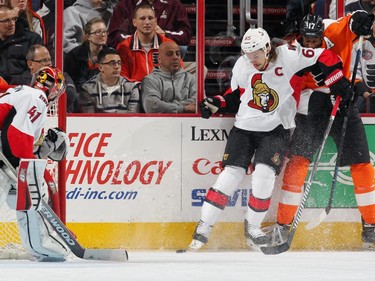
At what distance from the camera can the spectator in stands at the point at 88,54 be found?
677 centimetres

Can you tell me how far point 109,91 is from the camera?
6.85m

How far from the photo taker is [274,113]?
22.2ft

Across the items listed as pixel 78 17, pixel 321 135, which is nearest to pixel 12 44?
pixel 78 17

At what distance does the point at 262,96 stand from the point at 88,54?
41.6 inches

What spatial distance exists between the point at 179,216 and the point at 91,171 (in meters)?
0.59

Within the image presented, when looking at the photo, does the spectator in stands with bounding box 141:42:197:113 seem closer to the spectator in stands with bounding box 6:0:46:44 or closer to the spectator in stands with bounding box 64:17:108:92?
the spectator in stands with bounding box 64:17:108:92

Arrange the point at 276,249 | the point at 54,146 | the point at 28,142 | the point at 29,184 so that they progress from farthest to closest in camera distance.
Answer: the point at 276,249 < the point at 54,146 < the point at 28,142 < the point at 29,184

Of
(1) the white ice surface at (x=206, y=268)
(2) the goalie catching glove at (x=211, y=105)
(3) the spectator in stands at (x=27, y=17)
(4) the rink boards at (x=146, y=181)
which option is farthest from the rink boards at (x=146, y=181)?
(3) the spectator in stands at (x=27, y=17)

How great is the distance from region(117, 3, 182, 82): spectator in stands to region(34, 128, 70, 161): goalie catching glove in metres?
0.88

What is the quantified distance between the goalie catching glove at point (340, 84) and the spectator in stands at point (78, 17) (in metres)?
1.38

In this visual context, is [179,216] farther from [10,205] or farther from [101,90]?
[10,205]

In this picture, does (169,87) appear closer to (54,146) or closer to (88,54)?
(88,54)

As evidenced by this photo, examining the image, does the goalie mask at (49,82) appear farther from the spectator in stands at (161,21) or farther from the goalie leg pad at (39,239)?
the spectator in stands at (161,21)

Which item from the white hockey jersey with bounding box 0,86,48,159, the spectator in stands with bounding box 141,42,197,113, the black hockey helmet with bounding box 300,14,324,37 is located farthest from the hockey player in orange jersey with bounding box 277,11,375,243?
the white hockey jersey with bounding box 0,86,48,159
